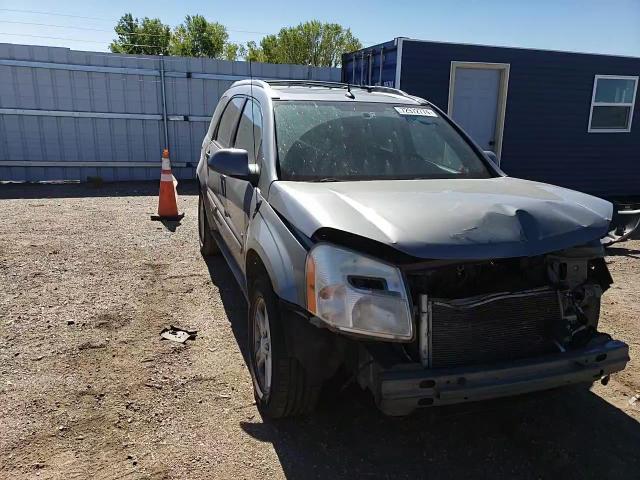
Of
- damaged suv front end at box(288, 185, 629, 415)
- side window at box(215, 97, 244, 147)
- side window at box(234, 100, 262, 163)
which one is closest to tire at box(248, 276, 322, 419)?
damaged suv front end at box(288, 185, 629, 415)

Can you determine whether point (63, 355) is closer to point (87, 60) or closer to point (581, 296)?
point (581, 296)

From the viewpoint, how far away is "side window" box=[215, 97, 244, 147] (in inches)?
175

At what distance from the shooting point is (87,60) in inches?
436

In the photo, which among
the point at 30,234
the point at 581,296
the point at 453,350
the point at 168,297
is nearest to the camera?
the point at 453,350

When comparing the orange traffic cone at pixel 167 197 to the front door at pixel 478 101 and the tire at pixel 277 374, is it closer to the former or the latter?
the tire at pixel 277 374

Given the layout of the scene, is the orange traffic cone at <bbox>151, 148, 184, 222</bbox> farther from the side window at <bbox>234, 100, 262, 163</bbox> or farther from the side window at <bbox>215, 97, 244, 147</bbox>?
the side window at <bbox>234, 100, 262, 163</bbox>

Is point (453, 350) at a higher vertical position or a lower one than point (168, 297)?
higher

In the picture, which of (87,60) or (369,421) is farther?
(87,60)

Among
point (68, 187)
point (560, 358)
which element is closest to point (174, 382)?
point (560, 358)

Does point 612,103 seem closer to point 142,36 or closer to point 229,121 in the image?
point 229,121

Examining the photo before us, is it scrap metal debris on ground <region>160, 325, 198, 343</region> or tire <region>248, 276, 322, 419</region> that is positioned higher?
tire <region>248, 276, 322, 419</region>

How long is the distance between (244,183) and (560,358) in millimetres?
2210

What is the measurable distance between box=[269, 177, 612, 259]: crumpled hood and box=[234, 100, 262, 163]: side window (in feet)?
1.97

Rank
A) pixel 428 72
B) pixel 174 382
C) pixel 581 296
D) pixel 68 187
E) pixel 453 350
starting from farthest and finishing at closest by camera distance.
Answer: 1. pixel 68 187
2. pixel 428 72
3. pixel 174 382
4. pixel 581 296
5. pixel 453 350
